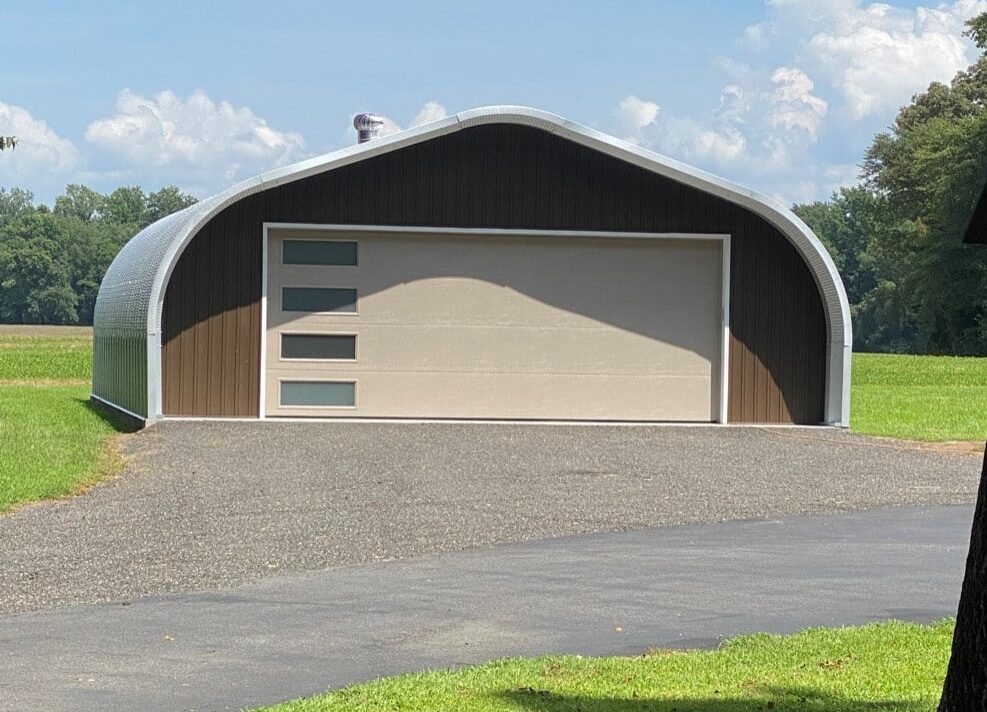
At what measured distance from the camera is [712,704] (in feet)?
17.1

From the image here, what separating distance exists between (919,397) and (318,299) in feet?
45.3

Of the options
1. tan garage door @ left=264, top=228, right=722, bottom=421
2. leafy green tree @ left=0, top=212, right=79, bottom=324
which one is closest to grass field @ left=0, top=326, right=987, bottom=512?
tan garage door @ left=264, top=228, right=722, bottom=421

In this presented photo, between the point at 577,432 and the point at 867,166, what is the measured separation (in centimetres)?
5573

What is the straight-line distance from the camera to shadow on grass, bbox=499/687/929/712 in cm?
513

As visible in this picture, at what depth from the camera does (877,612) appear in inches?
300

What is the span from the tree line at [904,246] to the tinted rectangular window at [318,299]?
43.5 feet

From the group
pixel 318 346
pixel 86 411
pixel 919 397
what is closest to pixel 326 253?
pixel 318 346

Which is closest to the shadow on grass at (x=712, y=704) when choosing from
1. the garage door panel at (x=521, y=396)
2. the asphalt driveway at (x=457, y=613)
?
the asphalt driveway at (x=457, y=613)

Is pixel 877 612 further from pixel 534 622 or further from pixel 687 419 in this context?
pixel 687 419

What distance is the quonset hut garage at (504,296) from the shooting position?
1895cm

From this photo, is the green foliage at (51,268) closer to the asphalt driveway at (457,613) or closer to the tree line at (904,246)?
the tree line at (904,246)

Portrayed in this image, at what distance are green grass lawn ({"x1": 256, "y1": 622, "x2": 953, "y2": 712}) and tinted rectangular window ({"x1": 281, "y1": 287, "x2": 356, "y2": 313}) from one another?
→ 42.9 feet

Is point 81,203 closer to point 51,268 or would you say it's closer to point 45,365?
point 51,268

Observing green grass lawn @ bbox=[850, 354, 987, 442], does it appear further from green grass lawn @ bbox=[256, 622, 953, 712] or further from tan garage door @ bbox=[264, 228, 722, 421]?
green grass lawn @ bbox=[256, 622, 953, 712]
